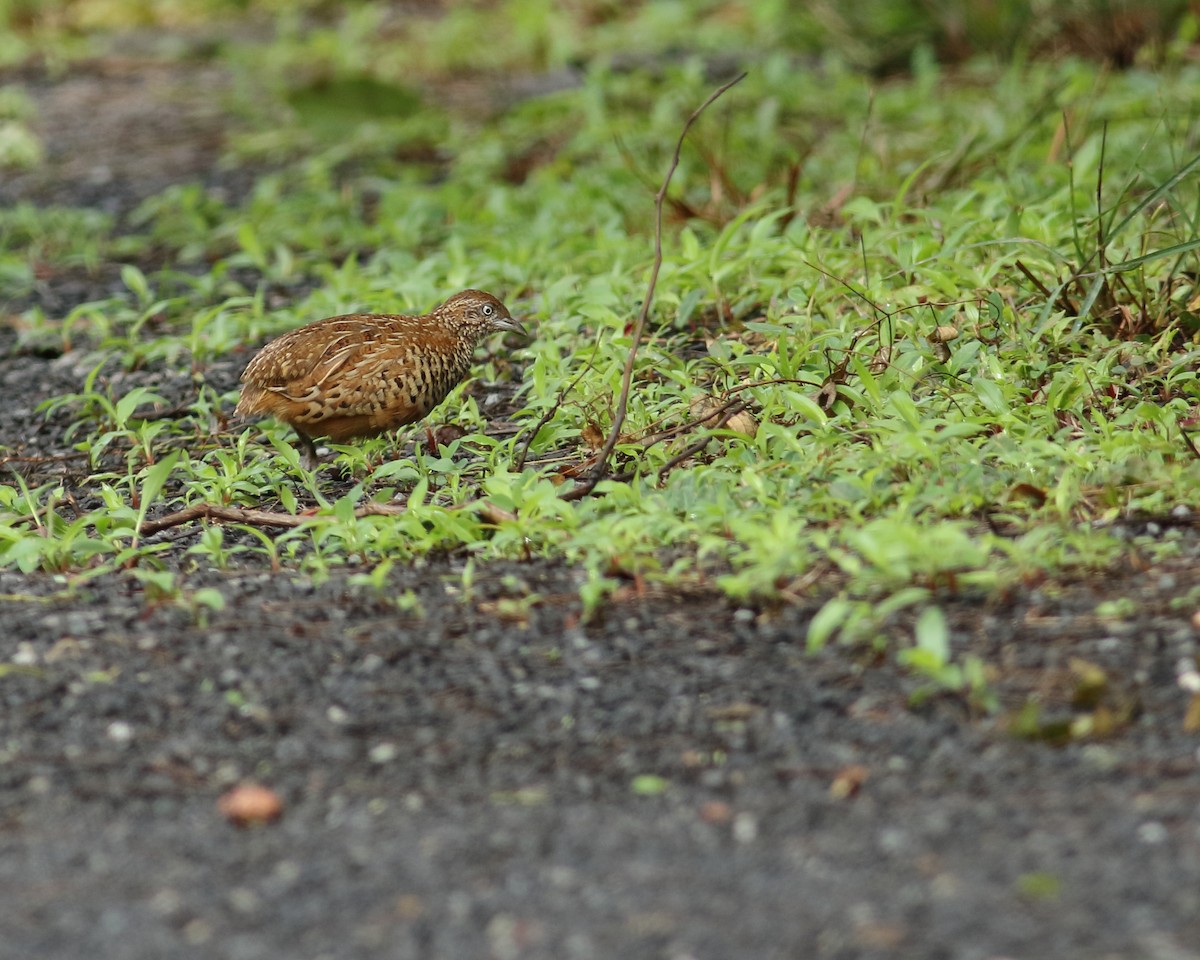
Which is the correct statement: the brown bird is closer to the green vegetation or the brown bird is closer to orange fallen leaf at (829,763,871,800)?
the green vegetation

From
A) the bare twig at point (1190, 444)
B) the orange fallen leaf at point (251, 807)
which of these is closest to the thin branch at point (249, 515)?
the orange fallen leaf at point (251, 807)

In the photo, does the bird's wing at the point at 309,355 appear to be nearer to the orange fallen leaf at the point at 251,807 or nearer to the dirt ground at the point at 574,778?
the dirt ground at the point at 574,778

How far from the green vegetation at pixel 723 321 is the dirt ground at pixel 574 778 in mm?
153

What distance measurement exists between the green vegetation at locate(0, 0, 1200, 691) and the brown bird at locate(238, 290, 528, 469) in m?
0.16

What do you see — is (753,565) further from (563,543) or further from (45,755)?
(45,755)

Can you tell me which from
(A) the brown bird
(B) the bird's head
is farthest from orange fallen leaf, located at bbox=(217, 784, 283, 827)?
(B) the bird's head

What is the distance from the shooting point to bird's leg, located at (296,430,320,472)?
5.53 metres

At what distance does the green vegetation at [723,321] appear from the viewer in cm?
423

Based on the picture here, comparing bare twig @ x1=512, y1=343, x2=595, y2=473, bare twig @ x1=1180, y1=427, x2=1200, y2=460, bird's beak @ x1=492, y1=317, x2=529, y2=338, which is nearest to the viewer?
bare twig @ x1=1180, y1=427, x2=1200, y2=460

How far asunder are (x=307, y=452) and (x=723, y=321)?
1.66 m

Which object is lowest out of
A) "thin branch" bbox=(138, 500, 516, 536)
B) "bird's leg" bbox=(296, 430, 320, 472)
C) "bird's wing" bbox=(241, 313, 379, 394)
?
"bird's leg" bbox=(296, 430, 320, 472)

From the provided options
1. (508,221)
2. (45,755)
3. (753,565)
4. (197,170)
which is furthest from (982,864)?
(197,170)

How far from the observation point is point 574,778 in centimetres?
335

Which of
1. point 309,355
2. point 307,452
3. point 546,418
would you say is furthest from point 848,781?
point 307,452
